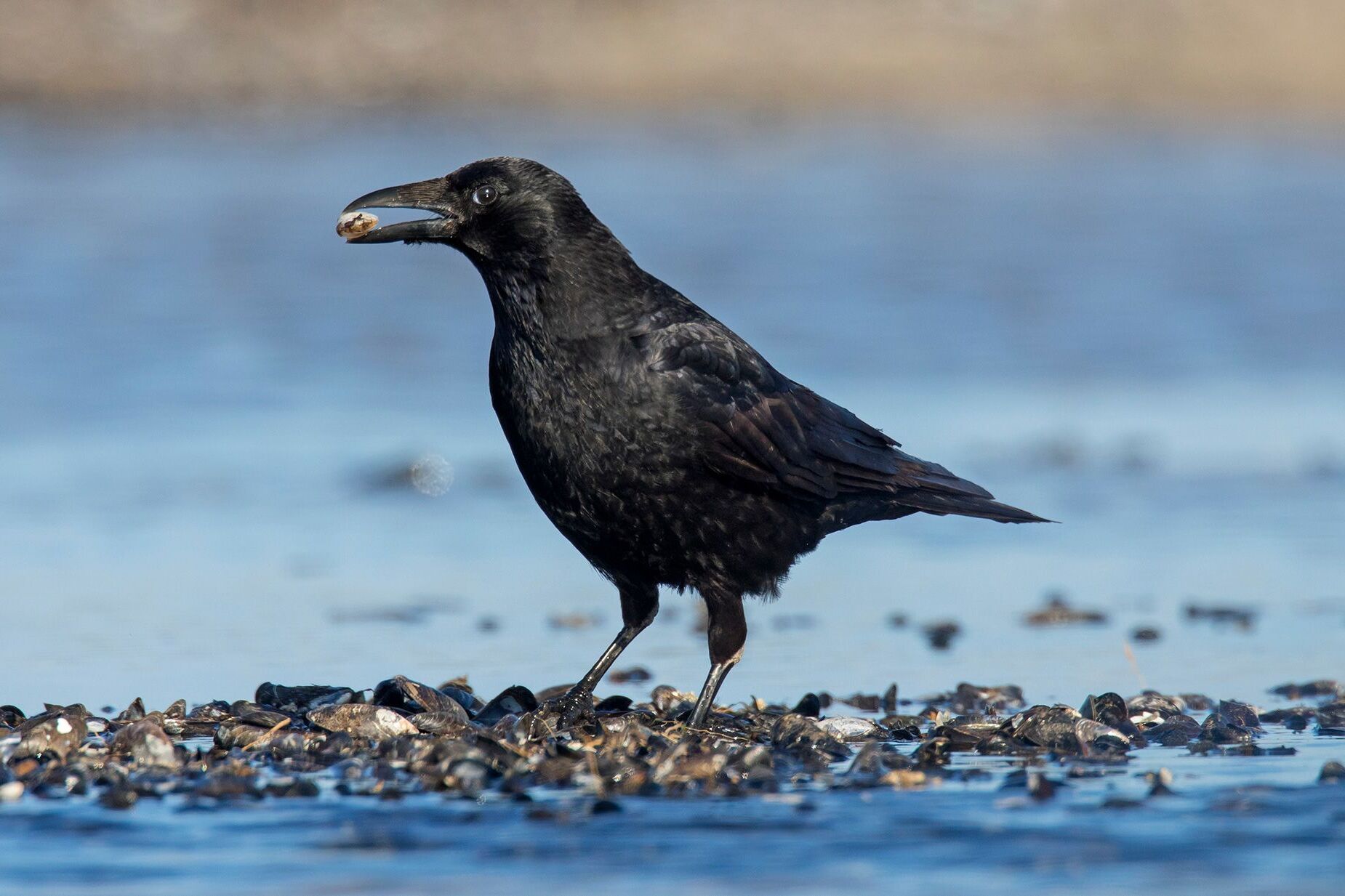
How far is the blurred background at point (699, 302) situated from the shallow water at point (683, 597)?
5 centimetres

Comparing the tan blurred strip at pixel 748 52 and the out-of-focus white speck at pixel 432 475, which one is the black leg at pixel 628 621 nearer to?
the out-of-focus white speck at pixel 432 475

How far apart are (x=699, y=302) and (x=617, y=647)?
1066cm

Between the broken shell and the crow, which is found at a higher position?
the crow

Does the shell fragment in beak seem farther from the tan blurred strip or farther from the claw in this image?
the tan blurred strip

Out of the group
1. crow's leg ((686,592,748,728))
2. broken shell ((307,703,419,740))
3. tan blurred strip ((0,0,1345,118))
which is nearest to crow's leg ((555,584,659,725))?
crow's leg ((686,592,748,728))

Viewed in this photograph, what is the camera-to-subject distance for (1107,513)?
33.5ft

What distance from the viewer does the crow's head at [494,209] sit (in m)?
6.37

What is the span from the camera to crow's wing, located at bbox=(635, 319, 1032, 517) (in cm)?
618

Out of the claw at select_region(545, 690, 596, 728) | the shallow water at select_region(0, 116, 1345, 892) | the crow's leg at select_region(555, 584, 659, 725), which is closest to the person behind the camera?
the shallow water at select_region(0, 116, 1345, 892)

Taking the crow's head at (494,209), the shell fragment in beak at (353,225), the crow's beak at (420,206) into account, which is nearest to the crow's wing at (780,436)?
the crow's head at (494,209)

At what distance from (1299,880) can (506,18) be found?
36571 millimetres

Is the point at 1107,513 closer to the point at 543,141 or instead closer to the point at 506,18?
the point at 543,141

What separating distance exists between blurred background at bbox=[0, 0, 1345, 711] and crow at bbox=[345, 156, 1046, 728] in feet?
2.68

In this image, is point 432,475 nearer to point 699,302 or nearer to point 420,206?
point 420,206
